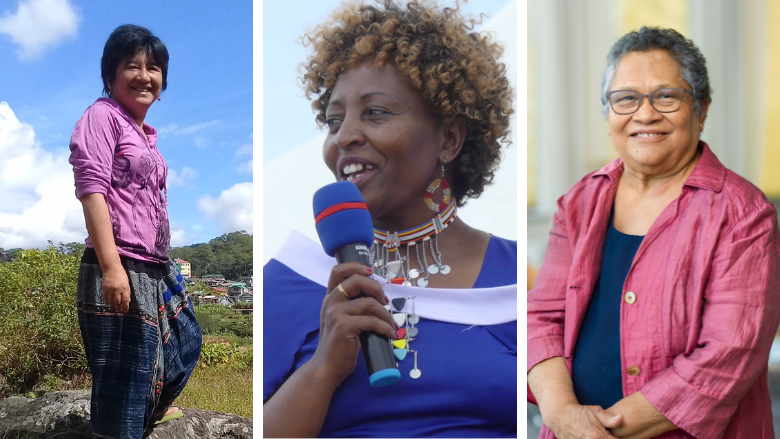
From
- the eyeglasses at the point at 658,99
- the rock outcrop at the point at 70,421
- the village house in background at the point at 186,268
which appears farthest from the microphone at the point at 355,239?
the village house in background at the point at 186,268

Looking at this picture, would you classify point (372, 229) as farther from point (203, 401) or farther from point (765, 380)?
point (203, 401)

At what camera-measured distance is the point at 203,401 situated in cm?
355

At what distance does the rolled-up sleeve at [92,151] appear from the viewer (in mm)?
2141

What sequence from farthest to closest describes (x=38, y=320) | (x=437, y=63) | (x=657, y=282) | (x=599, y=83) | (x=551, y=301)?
(x=38, y=320) → (x=599, y=83) → (x=437, y=63) → (x=551, y=301) → (x=657, y=282)

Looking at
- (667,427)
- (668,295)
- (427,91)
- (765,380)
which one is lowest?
(667,427)

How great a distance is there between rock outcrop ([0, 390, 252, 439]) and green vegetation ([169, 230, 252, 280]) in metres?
0.82

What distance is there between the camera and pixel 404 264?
246 cm

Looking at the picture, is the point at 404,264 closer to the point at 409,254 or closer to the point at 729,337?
the point at 409,254

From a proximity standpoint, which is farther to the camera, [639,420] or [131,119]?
[131,119]

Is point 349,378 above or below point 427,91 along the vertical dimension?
below

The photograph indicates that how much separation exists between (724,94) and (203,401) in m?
3.16

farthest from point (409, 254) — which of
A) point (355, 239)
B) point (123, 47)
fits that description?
point (123, 47)

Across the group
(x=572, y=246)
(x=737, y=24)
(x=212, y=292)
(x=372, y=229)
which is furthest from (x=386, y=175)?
(x=737, y=24)

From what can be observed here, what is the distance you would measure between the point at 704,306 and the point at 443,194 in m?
0.97
